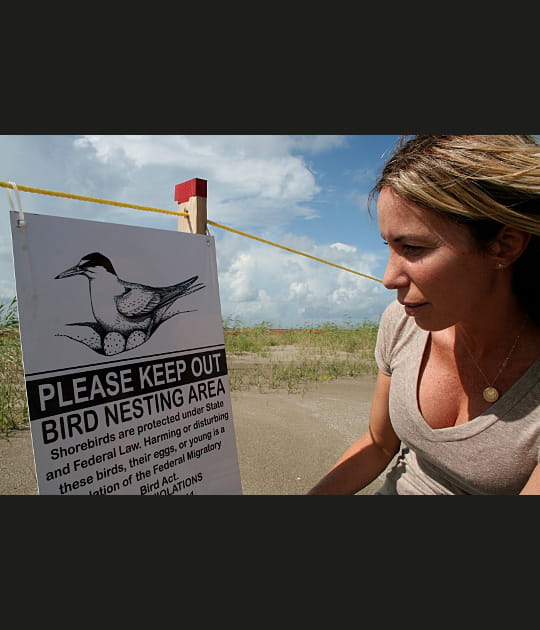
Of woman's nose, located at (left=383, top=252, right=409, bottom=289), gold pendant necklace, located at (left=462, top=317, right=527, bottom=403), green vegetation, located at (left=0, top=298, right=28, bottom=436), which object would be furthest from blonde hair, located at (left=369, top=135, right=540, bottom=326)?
green vegetation, located at (left=0, top=298, right=28, bottom=436)

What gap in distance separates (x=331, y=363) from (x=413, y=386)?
566 centimetres

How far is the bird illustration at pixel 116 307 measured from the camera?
3.76ft

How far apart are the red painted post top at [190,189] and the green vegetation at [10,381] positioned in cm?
269

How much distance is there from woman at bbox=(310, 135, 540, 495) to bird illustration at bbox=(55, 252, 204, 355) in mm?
714

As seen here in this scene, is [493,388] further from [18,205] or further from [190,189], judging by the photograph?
[18,205]

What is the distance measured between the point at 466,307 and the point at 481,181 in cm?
32

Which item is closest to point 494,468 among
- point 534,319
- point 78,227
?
point 534,319

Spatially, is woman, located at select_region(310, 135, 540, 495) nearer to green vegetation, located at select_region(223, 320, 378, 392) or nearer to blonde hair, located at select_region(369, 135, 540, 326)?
blonde hair, located at select_region(369, 135, 540, 326)

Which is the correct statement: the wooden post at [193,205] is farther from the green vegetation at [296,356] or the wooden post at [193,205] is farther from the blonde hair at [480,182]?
the green vegetation at [296,356]

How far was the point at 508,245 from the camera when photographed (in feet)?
3.43

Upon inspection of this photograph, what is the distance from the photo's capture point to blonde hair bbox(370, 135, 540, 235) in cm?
96

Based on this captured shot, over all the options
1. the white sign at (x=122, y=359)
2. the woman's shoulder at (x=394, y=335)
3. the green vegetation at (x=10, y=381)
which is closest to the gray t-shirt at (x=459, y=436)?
the woman's shoulder at (x=394, y=335)

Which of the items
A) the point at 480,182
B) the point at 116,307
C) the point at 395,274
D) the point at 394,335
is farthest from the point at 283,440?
the point at 480,182

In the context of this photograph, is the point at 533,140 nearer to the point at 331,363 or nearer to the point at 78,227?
the point at 78,227
